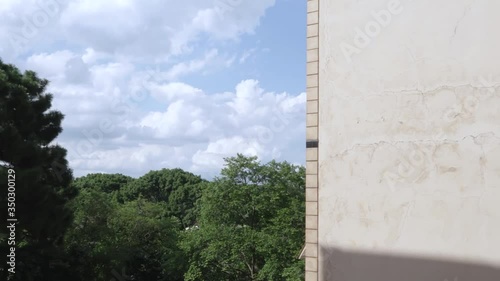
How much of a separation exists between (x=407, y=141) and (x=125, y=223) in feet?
72.7

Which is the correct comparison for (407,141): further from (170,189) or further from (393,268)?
(170,189)

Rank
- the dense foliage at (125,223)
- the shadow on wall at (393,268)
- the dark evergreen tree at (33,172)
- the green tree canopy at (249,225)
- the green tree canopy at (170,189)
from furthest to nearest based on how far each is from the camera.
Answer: the green tree canopy at (170,189), the green tree canopy at (249,225), the dense foliage at (125,223), the dark evergreen tree at (33,172), the shadow on wall at (393,268)

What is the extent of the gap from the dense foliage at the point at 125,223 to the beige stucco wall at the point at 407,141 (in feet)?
32.3

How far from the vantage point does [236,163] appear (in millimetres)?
24766

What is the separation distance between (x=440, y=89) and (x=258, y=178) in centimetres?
1992

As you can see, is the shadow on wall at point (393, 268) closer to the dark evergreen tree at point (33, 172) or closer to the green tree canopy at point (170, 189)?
the dark evergreen tree at point (33, 172)

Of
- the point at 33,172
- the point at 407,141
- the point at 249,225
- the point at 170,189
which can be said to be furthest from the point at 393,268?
the point at 170,189

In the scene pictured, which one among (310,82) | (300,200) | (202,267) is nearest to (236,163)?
(300,200)

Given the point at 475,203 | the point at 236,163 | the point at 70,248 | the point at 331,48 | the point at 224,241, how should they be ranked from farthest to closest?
1. the point at 236,163
2. the point at 224,241
3. the point at 70,248
4. the point at 331,48
5. the point at 475,203

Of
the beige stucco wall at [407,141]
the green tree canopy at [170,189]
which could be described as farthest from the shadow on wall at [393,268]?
the green tree canopy at [170,189]

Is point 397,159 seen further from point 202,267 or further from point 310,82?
point 202,267

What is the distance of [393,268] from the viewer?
5105 mm

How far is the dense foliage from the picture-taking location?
14.2 meters

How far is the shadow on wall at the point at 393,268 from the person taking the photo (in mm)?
4766
